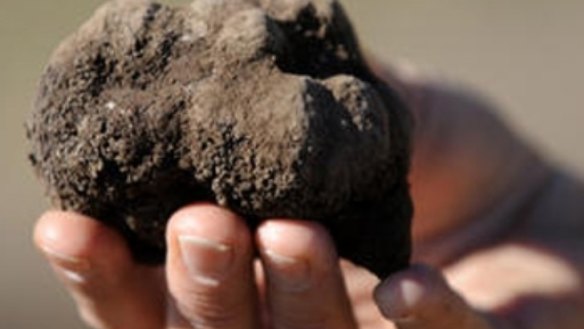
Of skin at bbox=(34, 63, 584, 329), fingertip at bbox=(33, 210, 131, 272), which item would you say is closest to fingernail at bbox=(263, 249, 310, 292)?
skin at bbox=(34, 63, 584, 329)

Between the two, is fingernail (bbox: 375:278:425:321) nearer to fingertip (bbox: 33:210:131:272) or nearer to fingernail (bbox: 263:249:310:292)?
fingernail (bbox: 263:249:310:292)

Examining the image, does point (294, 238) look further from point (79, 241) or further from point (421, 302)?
point (79, 241)

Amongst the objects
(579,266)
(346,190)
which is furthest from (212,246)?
(579,266)

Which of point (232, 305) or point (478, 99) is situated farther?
point (478, 99)

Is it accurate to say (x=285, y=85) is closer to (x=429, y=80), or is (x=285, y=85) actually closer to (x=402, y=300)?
(x=402, y=300)

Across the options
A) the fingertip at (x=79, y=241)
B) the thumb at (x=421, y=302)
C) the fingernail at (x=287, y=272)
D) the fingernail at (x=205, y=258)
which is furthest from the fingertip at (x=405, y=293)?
the fingertip at (x=79, y=241)

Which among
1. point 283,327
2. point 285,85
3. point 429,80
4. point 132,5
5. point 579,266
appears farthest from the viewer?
point 429,80
